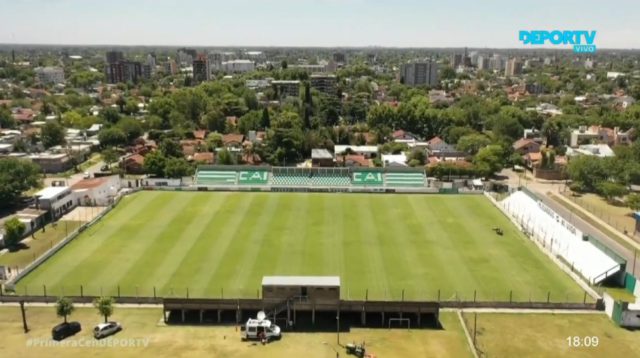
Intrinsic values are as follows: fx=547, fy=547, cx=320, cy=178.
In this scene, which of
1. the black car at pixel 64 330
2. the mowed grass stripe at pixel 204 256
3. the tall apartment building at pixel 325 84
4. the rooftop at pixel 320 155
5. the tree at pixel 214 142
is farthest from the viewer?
the tall apartment building at pixel 325 84

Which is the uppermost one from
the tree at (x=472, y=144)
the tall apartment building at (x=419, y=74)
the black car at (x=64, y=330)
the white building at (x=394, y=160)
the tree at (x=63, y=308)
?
the tall apartment building at (x=419, y=74)

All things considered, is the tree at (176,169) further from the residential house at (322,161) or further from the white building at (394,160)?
the white building at (394,160)

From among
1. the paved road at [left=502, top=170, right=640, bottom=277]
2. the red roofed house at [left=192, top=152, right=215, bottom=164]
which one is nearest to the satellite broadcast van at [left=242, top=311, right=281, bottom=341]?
the paved road at [left=502, top=170, right=640, bottom=277]

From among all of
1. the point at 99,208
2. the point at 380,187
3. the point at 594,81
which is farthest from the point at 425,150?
the point at 594,81

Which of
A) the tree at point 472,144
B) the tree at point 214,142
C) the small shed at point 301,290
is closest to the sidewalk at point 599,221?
the tree at point 472,144

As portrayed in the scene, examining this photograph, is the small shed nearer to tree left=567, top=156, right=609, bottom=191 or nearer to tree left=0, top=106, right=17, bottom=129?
tree left=567, top=156, right=609, bottom=191

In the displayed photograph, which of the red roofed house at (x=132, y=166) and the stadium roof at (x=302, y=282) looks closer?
the stadium roof at (x=302, y=282)
